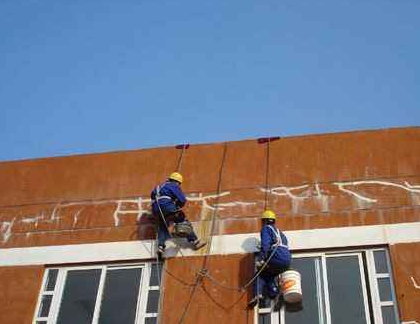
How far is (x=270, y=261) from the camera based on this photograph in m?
10.0

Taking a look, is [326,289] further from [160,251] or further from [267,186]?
[160,251]

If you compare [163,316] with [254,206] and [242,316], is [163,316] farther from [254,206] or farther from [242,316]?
[254,206]

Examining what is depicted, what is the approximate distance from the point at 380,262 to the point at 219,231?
2.38m

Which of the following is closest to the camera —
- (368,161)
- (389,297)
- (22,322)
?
(389,297)

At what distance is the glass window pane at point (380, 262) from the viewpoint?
1012 centimetres

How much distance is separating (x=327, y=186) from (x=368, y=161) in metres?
0.78

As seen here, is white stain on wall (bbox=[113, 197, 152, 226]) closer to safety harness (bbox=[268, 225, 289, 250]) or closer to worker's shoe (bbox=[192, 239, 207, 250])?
worker's shoe (bbox=[192, 239, 207, 250])

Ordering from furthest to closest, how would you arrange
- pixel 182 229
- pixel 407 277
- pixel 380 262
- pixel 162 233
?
pixel 162 233 < pixel 182 229 < pixel 380 262 < pixel 407 277

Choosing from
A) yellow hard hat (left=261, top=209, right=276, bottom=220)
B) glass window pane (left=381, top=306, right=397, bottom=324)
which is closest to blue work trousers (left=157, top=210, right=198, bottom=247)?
yellow hard hat (left=261, top=209, right=276, bottom=220)

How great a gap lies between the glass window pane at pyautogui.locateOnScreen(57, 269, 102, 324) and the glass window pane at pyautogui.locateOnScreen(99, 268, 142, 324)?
7.0 inches

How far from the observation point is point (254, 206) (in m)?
11.2

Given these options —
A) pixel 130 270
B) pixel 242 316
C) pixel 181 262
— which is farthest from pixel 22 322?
pixel 242 316

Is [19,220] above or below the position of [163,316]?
above

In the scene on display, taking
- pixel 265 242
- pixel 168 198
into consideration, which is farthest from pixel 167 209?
pixel 265 242
